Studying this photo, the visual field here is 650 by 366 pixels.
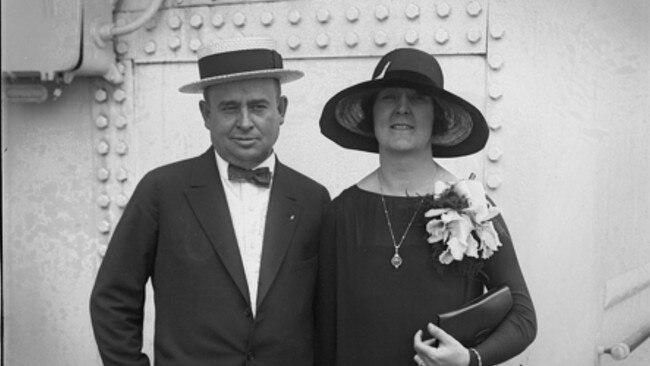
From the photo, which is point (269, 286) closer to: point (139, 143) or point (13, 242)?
point (139, 143)

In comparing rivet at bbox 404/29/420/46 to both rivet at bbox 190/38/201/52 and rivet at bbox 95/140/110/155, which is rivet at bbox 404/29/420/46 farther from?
rivet at bbox 95/140/110/155

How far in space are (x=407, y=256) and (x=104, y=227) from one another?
139cm

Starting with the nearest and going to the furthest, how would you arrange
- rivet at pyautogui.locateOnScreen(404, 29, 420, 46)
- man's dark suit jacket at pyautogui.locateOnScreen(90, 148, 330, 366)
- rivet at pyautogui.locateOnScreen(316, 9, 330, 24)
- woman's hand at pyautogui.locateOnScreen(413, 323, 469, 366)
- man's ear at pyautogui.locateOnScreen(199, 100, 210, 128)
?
1. woman's hand at pyautogui.locateOnScreen(413, 323, 469, 366)
2. man's dark suit jacket at pyautogui.locateOnScreen(90, 148, 330, 366)
3. man's ear at pyautogui.locateOnScreen(199, 100, 210, 128)
4. rivet at pyautogui.locateOnScreen(404, 29, 420, 46)
5. rivet at pyautogui.locateOnScreen(316, 9, 330, 24)

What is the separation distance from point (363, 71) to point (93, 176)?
1007mm

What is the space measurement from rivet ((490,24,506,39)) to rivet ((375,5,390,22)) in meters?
0.33

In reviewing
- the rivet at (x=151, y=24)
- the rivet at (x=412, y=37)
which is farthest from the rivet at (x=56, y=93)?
the rivet at (x=412, y=37)

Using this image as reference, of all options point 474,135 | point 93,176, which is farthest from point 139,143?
point 474,135

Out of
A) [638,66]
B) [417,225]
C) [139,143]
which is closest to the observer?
[417,225]

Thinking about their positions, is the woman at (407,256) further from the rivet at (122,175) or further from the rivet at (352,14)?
the rivet at (122,175)

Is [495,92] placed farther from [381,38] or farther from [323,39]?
[323,39]

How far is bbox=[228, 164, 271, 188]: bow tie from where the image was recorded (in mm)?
2490

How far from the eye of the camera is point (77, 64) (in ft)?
10.4

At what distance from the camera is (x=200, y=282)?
7.98 feet

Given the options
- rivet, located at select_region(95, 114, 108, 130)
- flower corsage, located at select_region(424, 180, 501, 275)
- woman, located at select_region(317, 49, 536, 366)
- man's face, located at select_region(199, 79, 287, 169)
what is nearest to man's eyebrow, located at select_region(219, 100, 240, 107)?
man's face, located at select_region(199, 79, 287, 169)
